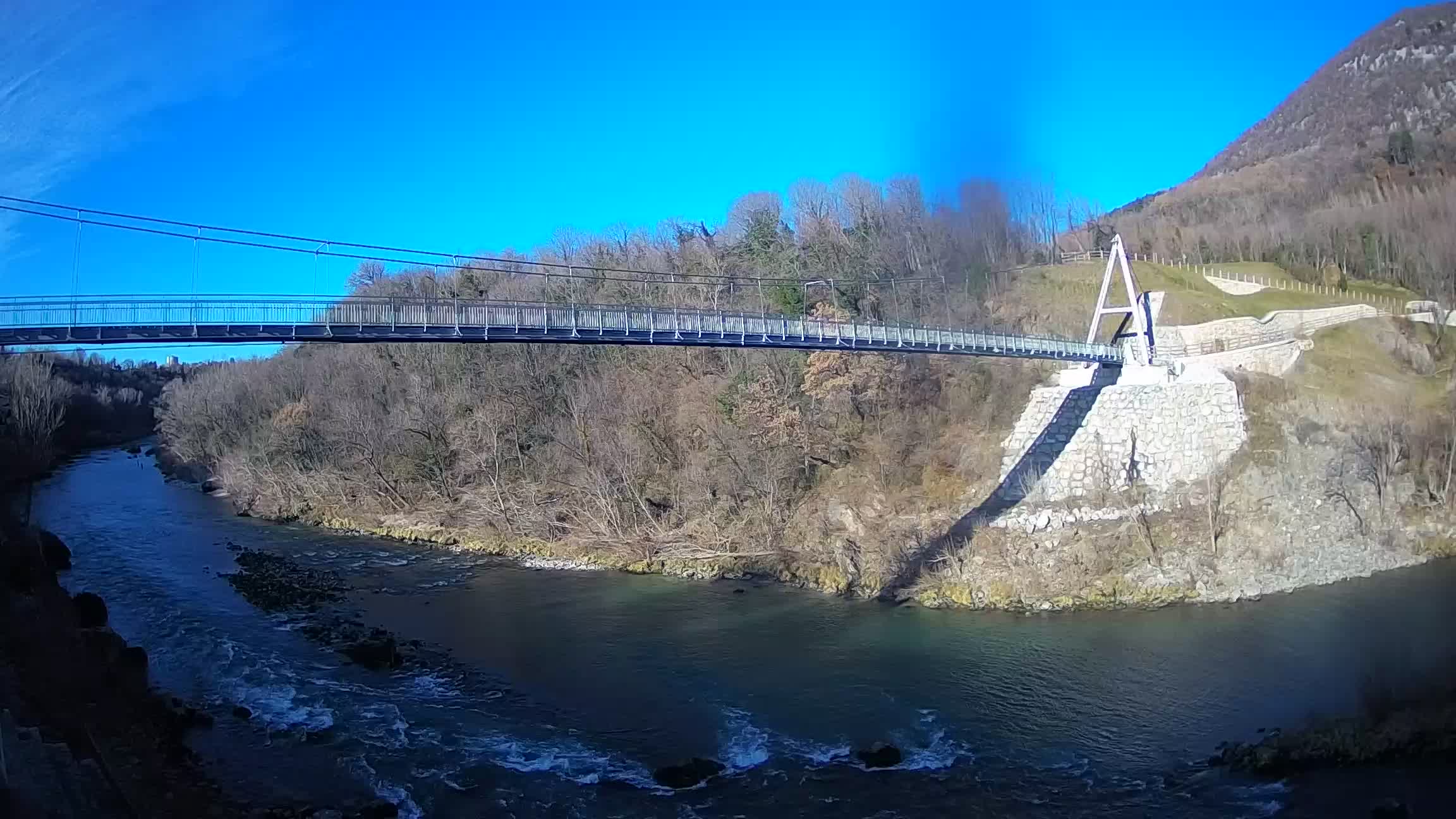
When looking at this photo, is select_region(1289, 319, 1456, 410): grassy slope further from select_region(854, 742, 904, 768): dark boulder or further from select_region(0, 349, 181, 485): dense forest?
select_region(0, 349, 181, 485): dense forest

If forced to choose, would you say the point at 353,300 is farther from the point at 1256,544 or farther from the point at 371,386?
the point at 371,386

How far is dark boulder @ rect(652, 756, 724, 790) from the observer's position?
9102 mm

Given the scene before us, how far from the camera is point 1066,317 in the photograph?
91.2ft

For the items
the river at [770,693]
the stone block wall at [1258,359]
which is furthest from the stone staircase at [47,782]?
the stone block wall at [1258,359]

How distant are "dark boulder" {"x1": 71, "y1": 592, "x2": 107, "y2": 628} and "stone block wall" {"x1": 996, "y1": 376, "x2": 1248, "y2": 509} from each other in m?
17.7

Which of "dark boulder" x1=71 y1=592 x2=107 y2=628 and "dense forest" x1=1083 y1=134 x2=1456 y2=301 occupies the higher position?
"dense forest" x1=1083 y1=134 x2=1456 y2=301

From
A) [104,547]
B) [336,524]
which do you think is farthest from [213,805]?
[336,524]

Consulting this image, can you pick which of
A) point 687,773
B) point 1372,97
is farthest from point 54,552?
point 1372,97

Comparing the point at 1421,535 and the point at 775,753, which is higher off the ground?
the point at 1421,535

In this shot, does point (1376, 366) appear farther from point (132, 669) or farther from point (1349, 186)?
point (132, 669)

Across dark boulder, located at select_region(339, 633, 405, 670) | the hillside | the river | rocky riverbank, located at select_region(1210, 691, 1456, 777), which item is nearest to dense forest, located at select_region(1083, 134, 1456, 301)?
the hillside

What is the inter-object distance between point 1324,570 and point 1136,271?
17612 millimetres

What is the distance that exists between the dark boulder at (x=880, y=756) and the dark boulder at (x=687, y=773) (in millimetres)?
1647

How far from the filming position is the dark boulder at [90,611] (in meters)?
14.0
